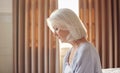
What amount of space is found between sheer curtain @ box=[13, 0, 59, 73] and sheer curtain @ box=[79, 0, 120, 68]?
1.78ft

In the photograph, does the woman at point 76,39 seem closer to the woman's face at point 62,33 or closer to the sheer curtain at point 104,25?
the woman's face at point 62,33

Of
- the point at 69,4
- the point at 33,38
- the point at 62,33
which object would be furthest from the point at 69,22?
the point at 69,4

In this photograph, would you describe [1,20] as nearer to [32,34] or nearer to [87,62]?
[32,34]

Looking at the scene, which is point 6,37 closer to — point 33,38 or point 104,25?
point 33,38

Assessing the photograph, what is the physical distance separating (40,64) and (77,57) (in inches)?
81.2

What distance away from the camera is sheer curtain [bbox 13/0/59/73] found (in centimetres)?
294

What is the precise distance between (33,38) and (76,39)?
1961 millimetres

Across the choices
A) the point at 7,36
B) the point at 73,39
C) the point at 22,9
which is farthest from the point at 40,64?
the point at 73,39

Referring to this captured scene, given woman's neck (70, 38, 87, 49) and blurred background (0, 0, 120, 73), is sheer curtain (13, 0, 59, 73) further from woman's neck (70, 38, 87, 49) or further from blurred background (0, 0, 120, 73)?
woman's neck (70, 38, 87, 49)

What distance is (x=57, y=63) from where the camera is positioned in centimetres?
300

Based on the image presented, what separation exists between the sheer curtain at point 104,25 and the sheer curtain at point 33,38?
1.78ft

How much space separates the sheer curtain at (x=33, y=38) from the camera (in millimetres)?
2936

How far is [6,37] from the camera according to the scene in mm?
3070

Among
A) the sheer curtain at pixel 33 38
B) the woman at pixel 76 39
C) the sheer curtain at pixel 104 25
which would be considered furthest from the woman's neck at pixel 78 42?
the sheer curtain at pixel 104 25
